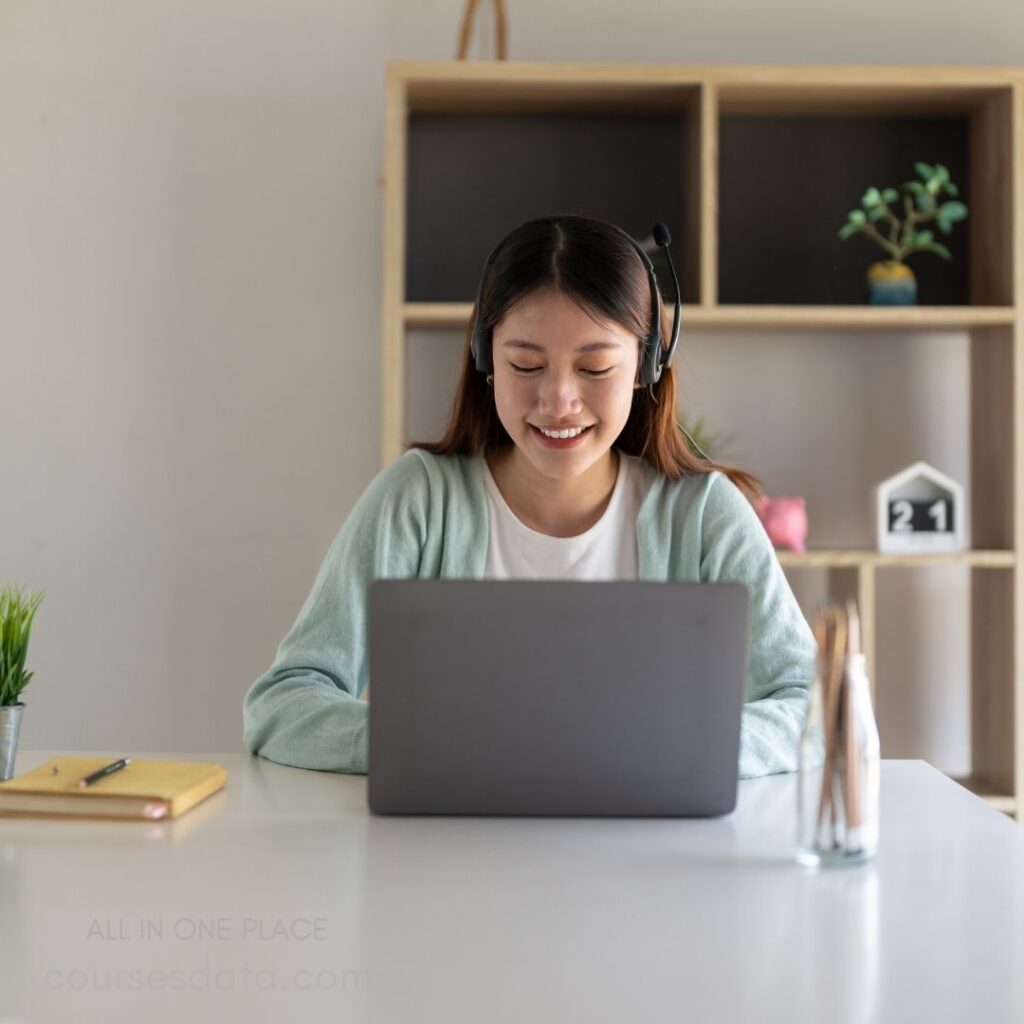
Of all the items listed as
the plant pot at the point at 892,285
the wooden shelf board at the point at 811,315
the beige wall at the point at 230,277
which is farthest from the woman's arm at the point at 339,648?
the plant pot at the point at 892,285

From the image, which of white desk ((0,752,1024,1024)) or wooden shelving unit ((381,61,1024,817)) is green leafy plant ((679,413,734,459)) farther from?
white desk ((0,752,1024,1024))

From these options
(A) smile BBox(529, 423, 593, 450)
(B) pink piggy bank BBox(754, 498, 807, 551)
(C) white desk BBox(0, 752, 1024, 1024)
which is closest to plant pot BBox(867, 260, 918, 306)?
(B) pink piggy bank BBox(754, 498, 807, 551)

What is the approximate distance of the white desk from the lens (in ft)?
2.41

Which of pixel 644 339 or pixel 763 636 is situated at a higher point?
pixel 644 339

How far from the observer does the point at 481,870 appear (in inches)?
38.4

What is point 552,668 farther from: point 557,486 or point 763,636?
point 557,486

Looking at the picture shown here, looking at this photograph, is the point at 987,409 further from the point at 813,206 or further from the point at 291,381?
the point at 291,381

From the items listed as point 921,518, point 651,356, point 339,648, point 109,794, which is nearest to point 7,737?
point 109,794

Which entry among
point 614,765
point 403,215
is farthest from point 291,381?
point 614,765

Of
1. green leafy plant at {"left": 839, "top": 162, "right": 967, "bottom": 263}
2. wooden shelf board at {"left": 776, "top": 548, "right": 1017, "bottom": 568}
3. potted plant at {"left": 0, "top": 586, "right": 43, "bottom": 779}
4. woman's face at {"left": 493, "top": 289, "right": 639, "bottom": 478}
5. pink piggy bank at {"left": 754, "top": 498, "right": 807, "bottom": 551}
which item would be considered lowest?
potted plant at {"left": 0, "top": 586, "right": 43, "bottom": 779}

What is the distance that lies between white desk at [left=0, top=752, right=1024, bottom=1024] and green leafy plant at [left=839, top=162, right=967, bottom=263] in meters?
1.73

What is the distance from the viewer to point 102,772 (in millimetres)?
1209

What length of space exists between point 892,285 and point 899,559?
0.54 metres

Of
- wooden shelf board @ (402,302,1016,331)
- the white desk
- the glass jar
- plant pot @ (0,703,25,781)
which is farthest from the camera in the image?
wooden shelf board @ (402,302,1016,331)
